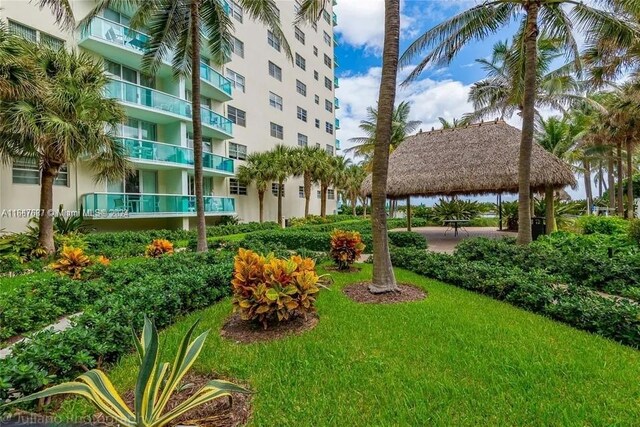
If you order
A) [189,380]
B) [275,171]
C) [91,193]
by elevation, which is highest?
[275,171]

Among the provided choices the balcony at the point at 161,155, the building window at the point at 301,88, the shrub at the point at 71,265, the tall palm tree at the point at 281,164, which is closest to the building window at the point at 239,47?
the tall palm tree at the point at 281,164

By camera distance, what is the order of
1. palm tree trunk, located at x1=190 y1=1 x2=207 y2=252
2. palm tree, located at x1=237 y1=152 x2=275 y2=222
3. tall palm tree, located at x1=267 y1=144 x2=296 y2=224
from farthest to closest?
tall palm tree, located at x1=267 y1=144 x2=296 y2=224 → palm tree, located at x1=237 y1=152 x2=275 y2=222 → palm tree trunk, located at x1=190 y1=1 x2=207 y2=252

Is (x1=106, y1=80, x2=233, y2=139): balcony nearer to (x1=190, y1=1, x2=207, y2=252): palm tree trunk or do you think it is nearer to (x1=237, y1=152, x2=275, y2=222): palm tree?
(x1=237, y1=152, x2=275, y2=222): palm tree

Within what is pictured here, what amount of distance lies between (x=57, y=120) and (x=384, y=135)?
960cm

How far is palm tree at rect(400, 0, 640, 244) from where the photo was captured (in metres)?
8.34

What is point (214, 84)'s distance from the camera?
1994cm

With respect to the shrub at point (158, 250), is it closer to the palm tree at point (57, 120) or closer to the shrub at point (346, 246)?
the palm tree at point (57, 120)

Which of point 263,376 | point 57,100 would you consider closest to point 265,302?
point 263,376

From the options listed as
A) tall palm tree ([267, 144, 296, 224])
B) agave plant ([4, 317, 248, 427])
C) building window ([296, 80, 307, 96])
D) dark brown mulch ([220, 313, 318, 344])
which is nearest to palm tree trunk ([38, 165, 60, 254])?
dark brown mulch ([220, 313, 318, 344])

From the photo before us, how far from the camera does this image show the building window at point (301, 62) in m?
30.7

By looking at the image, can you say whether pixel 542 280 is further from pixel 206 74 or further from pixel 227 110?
pixel 227 110

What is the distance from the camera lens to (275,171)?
22.5 meters

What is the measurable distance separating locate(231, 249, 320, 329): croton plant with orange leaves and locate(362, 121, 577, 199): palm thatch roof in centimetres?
1114

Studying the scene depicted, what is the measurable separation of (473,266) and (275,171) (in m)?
17.3
